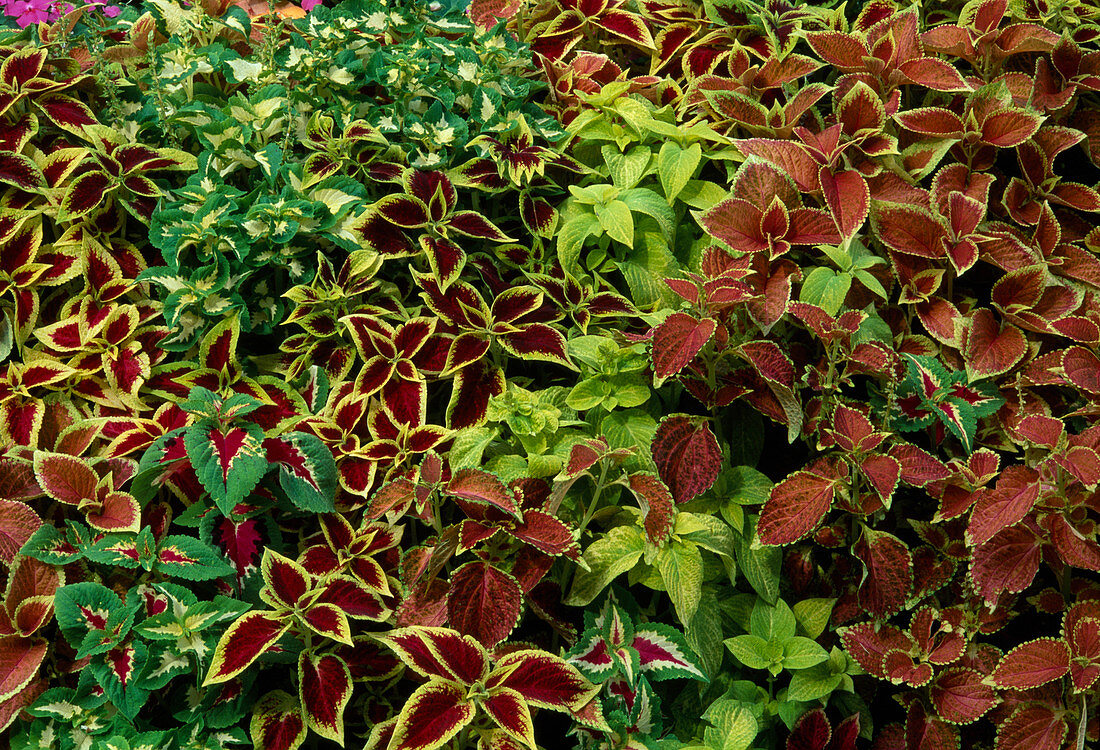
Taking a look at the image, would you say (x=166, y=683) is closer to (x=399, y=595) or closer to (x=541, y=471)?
(x=399, y=595)

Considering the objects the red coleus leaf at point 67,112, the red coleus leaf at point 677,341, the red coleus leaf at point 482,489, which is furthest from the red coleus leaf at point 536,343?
the red coleus leaf at point 67,112

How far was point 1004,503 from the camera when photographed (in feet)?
5.51

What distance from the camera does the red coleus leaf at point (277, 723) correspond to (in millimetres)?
1576

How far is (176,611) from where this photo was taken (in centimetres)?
154

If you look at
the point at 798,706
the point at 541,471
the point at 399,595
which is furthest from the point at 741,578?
the point at 399,595

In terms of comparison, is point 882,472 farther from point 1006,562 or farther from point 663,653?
point 663,653

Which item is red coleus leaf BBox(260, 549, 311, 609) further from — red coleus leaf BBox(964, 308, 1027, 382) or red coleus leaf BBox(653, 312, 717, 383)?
red coleus leaf BBox(964, 308, 1027, 382)

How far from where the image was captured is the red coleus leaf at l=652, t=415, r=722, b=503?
5.73ft

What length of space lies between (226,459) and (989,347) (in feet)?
4.71

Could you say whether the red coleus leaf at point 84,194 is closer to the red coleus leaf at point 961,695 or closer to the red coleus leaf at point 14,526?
the red coleus leaf at point 14,526

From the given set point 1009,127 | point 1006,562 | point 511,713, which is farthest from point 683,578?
point 1009,127

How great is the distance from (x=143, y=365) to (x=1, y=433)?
0.89ft

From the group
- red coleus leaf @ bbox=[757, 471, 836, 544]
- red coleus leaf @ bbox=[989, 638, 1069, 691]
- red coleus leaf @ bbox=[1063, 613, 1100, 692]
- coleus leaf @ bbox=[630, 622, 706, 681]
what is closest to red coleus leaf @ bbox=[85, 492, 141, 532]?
coleus leaf @ bbox=[630, 622, 706, 681]

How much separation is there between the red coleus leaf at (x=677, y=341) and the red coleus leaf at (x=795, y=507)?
0.97ft
